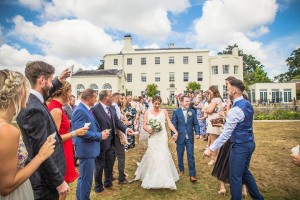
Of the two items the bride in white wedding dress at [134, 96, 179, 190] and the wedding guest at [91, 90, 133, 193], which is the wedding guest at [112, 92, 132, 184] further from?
the bride in white wedding dress at [134, 96, 179, 190]

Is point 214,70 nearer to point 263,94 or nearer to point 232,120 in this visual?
point 263,94

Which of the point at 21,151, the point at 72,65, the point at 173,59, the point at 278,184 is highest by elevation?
the point at 173,59

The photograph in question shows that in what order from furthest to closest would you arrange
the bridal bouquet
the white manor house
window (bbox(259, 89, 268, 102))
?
the white manor house
window (bbox(259, 89, 268, 102))
the bridal bouquet

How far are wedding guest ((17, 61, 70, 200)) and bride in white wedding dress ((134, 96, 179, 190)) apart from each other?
3.02m

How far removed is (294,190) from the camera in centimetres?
527

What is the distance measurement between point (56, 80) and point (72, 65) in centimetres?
38

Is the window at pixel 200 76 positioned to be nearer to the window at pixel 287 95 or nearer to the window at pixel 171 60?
the window at pixel 171 60

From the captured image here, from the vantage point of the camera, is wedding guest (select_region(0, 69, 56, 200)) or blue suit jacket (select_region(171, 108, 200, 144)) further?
blue suit jacket (select_region(171, 108, 200, 144))

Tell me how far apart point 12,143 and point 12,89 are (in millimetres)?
444

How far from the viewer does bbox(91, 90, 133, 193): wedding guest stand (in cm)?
522

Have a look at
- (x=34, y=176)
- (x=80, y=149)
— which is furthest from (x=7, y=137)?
(x=80, y=149)

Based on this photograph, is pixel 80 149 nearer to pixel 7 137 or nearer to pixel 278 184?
pixel 7 137

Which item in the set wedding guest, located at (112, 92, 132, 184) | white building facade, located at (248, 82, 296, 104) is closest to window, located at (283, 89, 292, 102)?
white building facade, located at (248, 82, 296, 104)

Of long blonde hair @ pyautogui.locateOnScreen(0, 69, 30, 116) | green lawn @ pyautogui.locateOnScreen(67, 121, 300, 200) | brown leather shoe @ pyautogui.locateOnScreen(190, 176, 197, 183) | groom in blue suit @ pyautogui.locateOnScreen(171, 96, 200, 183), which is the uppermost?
long blonde hair @ pyautogui.locateOnScreen(0, 69, 30, 116)
